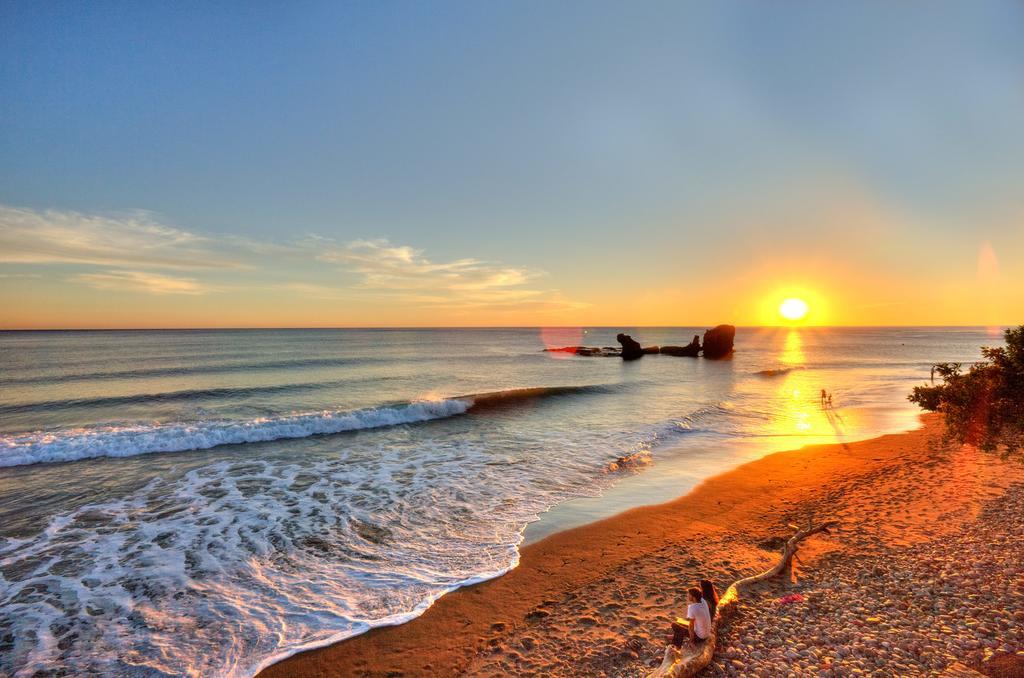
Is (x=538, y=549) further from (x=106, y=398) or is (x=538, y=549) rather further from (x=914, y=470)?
(x=106, y=398)

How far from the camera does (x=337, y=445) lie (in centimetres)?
2141

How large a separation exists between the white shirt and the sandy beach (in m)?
0.37

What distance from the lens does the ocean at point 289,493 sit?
8117mm

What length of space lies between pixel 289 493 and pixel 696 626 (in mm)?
13067

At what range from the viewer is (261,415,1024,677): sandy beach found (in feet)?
21.1

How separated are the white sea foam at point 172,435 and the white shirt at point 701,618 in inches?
840

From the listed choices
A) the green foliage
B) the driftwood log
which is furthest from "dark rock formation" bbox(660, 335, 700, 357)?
the driftwood log

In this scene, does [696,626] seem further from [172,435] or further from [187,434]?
[172,435]

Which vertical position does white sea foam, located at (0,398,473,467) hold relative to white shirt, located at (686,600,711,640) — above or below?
below

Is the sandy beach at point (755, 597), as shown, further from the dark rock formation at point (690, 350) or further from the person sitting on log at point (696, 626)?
the dark rock formation at point (690, 350)

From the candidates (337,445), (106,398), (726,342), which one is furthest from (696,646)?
(726,342)

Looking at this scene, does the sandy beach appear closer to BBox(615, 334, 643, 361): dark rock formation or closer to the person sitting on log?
the person sitting on log

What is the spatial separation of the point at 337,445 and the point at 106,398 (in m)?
22.2

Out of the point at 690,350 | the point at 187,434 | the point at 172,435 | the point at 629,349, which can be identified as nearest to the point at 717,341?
the point at 690,350
